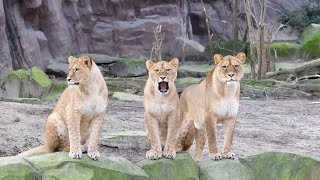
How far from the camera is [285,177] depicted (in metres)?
5.61

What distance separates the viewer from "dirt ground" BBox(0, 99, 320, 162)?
7.64 m

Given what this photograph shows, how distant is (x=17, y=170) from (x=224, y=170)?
1.78 m

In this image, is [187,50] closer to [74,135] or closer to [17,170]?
[74,135]

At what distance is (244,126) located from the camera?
10.2m

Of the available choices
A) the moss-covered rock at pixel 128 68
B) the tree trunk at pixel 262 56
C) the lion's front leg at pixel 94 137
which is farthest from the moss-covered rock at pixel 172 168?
the moss-covered rock at pixel 128 68

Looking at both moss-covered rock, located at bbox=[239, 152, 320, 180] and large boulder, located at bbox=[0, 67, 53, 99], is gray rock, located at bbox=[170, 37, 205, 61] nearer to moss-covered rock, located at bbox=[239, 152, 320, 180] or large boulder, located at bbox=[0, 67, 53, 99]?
large boulder, located at bbox=[0, 67, 53, 99]

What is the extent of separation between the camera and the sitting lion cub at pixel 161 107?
16.5 ft

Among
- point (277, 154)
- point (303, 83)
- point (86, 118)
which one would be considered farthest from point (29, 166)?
point (303, 83)

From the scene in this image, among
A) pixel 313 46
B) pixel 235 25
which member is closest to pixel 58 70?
pixel 235 25

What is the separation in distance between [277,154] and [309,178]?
1.25 ft

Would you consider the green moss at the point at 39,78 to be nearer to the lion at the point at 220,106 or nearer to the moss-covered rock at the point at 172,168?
the lion at the point at 220,106

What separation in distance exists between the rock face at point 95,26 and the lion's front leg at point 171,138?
1147 cm

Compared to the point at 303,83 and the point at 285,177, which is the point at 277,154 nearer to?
the point at 285,177

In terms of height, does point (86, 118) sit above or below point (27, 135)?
above
